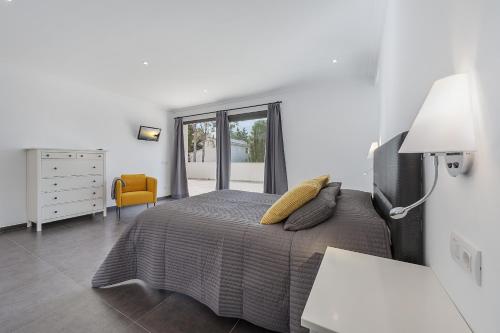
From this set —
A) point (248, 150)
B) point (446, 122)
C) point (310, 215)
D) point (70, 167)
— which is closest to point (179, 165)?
point (248, 150)

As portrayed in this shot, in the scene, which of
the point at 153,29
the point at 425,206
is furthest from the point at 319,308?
the point at 153,29

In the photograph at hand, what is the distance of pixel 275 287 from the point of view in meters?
1.24

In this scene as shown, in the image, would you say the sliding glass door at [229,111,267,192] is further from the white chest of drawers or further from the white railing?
the white chest of drawers

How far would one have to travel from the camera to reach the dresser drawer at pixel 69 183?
325cm

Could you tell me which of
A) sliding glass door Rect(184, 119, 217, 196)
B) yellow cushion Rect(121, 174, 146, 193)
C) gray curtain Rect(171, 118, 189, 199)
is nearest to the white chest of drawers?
yellow cushion Rect(121, 174, 146, 193)

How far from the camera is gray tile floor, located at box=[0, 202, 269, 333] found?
141cm

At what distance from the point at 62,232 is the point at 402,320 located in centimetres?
415

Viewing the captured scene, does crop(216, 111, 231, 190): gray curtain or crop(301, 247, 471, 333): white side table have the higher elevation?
crop(216, 111, 231, 190): gray curtain

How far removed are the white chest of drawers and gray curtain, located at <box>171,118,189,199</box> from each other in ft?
6.04

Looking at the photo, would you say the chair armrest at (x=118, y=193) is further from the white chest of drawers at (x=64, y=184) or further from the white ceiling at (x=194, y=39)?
the white ceiling at (x=194, y=39)

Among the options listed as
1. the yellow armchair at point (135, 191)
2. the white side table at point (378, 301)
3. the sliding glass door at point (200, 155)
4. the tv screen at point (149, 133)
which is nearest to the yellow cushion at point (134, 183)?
the yellow armchair at point (135, 191)

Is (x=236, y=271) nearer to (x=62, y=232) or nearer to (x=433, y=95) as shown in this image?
(x=433, y=95)

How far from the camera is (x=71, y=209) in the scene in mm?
3537

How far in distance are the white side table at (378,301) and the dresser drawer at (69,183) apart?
4158mm
